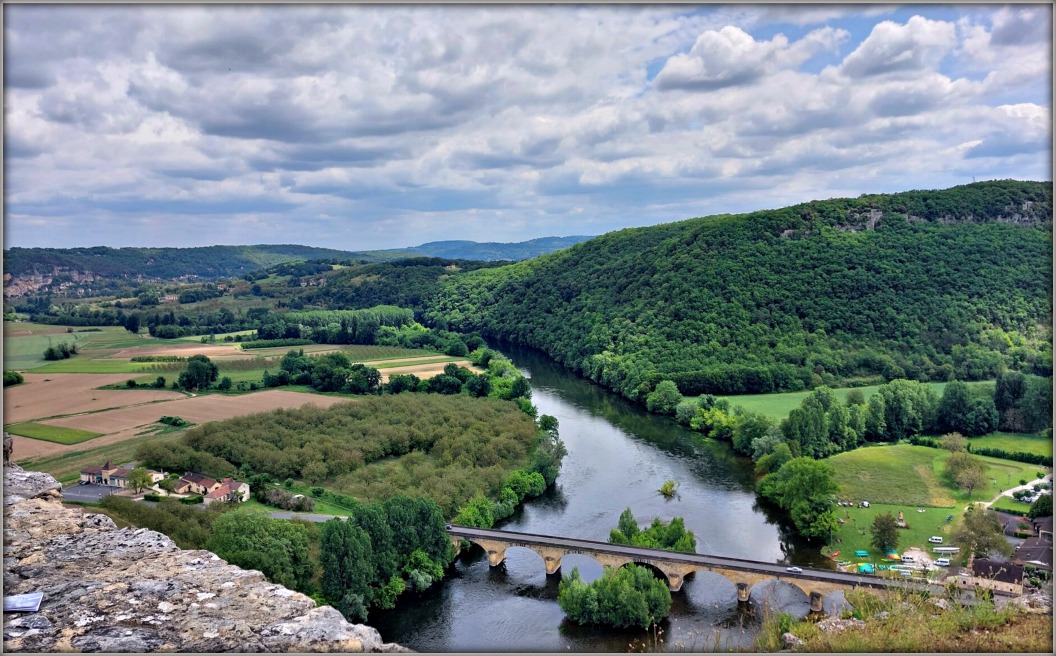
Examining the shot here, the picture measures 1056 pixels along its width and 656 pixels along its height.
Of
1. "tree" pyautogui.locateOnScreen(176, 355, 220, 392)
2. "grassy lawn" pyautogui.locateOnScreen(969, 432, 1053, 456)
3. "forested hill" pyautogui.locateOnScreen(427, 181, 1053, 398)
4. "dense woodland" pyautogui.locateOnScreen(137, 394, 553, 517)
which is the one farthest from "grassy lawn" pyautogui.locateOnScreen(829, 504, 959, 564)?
"tree" pyautogui.locateOnScreen(176, 355, 220, 392)

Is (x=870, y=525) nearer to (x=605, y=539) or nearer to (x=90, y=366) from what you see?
(x=605, y=539)

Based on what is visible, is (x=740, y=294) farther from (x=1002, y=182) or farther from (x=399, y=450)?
(x=399, y=450)

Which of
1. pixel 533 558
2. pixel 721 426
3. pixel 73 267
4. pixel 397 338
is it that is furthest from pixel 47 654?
pixel 73 267

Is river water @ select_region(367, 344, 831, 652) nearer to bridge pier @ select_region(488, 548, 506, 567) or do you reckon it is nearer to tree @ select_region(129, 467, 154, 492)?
bridge pier @ select_region(488, 548, 506, 567)

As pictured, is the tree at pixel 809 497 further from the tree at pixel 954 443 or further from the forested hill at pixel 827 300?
the forested hill at pixel 827 300

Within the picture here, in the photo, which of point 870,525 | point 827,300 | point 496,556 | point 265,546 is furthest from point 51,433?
point 827,300

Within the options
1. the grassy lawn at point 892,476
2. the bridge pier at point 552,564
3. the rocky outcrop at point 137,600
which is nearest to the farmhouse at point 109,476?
the bridge pier at point 552,564
